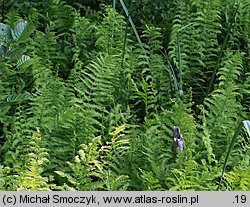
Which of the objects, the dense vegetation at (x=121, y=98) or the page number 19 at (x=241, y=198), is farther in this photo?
the dense vegetation at (x=121, y=98)

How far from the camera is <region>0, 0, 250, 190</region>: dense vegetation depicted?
12.3 feet

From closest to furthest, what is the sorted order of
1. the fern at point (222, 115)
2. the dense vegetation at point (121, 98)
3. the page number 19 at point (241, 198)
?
1. the page number 19 at point (241, 198)
2. the dense vegetation at point (121, 98)
3. the fern at point (222, 115)

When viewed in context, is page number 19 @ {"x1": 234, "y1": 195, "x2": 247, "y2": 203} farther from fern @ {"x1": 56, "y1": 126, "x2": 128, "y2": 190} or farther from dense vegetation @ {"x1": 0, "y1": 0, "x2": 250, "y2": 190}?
fern @ {"x1": 56, "y1": 126, "x2": 128, "y2": 190}

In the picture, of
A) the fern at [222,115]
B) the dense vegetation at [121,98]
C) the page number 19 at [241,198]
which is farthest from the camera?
the fern at [222,115]

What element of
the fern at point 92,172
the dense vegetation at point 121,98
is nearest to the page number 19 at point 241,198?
the dense vegetation at point 121,98

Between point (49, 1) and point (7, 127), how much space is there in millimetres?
1816

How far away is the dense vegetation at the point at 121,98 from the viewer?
12.3ft

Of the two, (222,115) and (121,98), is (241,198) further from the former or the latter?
(121,98)

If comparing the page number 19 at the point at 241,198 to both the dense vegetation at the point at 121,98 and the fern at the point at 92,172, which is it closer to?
the dense vegetation at the point at 121,98

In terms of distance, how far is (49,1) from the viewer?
19.8ft

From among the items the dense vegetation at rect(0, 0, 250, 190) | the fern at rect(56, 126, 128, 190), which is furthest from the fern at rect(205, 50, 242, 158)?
the fern at rect(56, 126, 128, 190)

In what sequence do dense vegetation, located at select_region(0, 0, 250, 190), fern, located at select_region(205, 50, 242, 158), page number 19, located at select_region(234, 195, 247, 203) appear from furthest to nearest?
fern, located at select_region(205, 50, 242, 158), dense vegetation, located at select_region(0, 0, 250, 190), page number 19, located at select_region(234, 195, 247, 203)

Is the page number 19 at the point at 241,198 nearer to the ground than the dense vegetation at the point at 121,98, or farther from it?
nearer to the ground

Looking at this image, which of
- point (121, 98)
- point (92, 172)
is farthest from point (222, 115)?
point (92, 172)
